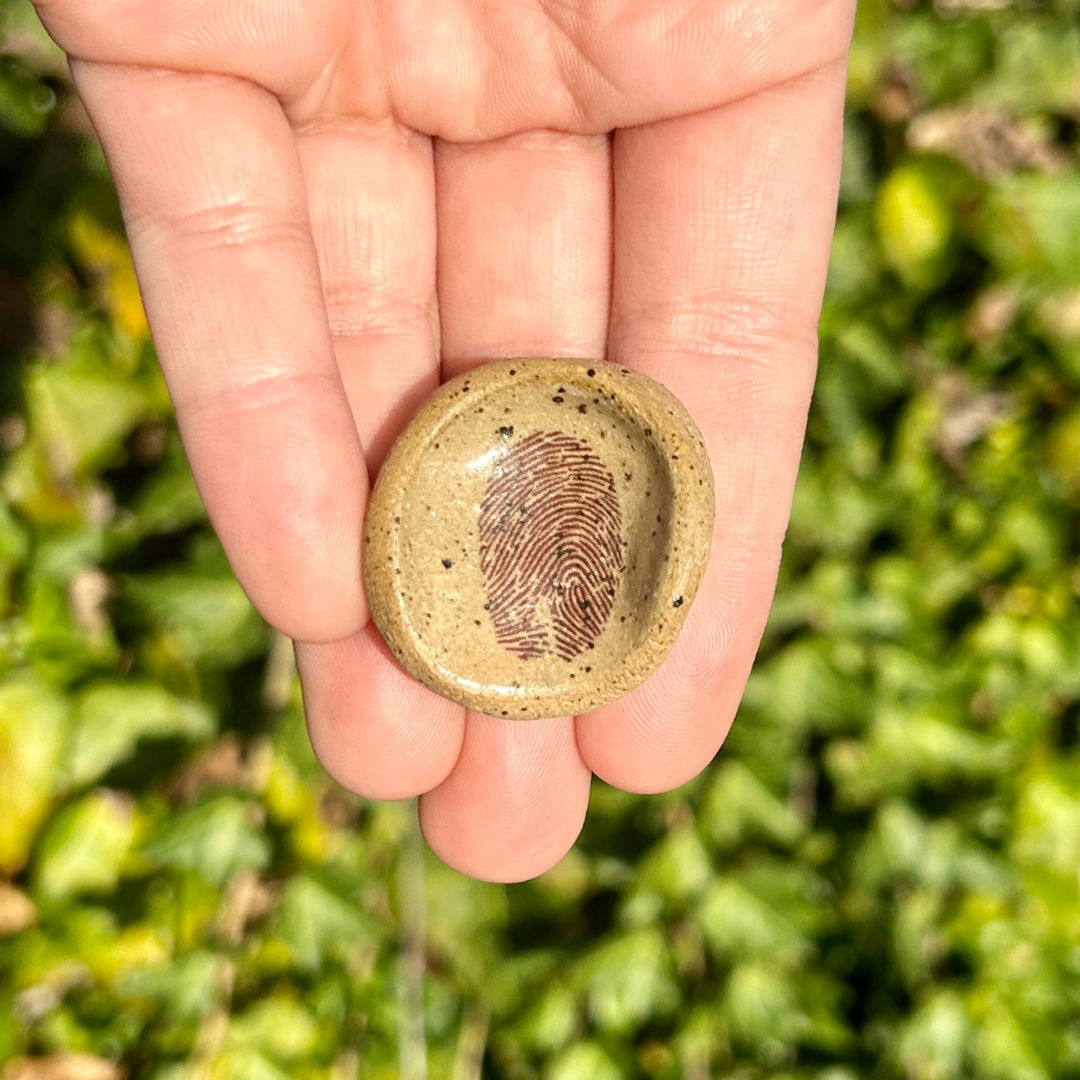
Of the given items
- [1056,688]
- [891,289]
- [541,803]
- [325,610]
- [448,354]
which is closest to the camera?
[325,610]

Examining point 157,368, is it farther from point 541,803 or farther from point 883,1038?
point 883,1038

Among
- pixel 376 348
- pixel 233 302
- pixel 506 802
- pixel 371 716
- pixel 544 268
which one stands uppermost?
pixel 233 302

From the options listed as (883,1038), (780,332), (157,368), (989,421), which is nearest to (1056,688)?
(989,421)

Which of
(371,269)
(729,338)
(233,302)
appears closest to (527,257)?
(371,269)

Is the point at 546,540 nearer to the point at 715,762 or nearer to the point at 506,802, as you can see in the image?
the point at 506,802

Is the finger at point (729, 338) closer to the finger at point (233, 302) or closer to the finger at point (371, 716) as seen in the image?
the finger at point (371, 716)

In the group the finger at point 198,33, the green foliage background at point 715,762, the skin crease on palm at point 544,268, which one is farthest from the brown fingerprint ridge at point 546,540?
the finger at point 198,33

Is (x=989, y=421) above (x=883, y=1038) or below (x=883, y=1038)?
above
